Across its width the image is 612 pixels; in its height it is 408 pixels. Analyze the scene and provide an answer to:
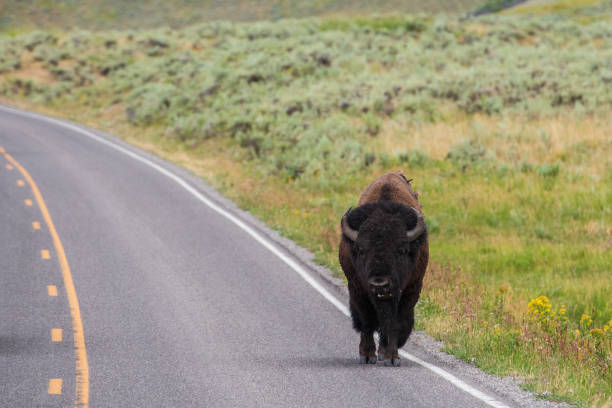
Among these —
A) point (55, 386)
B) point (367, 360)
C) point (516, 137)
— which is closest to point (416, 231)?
point (367, 360)

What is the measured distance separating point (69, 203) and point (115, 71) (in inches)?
986

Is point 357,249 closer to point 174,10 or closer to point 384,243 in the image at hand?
point 384,243

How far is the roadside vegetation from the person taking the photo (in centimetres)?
1140

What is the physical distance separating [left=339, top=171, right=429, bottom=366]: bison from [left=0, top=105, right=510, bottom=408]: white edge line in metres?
0.66

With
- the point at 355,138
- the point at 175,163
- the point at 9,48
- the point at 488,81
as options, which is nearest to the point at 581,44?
the point at 488,81

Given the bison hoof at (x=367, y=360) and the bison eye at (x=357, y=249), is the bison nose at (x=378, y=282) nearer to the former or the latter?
the bison eye at (x=357, y=249)

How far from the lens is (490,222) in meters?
17.3

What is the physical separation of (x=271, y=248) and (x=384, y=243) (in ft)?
26.1

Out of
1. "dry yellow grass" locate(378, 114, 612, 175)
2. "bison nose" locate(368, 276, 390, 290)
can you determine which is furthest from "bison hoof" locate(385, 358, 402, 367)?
"dry yellow grass" locate(378, 114, 612, 175)

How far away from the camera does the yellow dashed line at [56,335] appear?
10258mm

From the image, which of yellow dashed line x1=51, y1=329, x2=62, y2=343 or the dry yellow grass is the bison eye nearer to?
yellow dashed line x1=51, y1=329, x2=62, y2=343

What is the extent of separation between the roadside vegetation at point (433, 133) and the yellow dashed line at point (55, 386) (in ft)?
15.2

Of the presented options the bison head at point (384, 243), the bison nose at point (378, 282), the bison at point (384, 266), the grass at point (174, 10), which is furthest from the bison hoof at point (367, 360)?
the grass at point (174, 10)

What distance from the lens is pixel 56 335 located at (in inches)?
412
